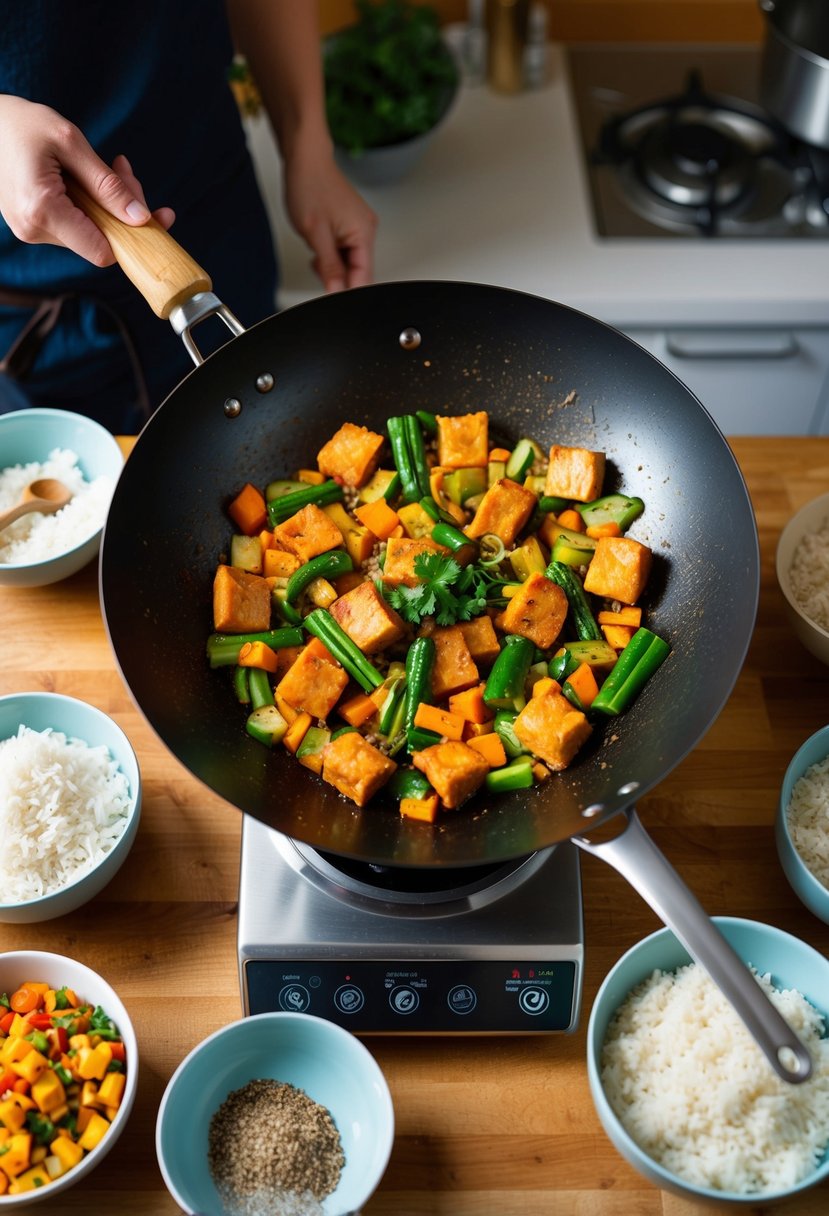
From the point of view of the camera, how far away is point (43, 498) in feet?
6.23

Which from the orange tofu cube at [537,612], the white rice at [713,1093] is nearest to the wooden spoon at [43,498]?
the orange tofu cube at [537,612]

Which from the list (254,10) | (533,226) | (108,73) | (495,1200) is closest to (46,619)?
(108,73)

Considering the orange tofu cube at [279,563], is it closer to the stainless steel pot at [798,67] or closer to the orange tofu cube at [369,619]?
the orange tofu cube at [369,619]

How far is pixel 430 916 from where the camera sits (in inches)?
54.2

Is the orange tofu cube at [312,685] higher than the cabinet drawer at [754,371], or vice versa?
the orange tofu cube at [312,685]

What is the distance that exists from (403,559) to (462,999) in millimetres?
600

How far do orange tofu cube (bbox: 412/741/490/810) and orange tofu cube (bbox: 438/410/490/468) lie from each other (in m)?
0.49

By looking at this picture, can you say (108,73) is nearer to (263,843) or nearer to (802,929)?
(263,843)

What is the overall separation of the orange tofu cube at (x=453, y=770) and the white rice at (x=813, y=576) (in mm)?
639

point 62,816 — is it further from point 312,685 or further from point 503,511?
point 503,511

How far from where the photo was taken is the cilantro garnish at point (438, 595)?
153cm

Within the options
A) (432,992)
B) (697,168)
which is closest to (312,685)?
Result: (432,992)

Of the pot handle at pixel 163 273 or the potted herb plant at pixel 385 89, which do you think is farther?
the potted herb plant at pixel 385 89

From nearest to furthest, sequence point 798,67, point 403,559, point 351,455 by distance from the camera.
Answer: point 403,559 → point 351,455 → point 798,67
